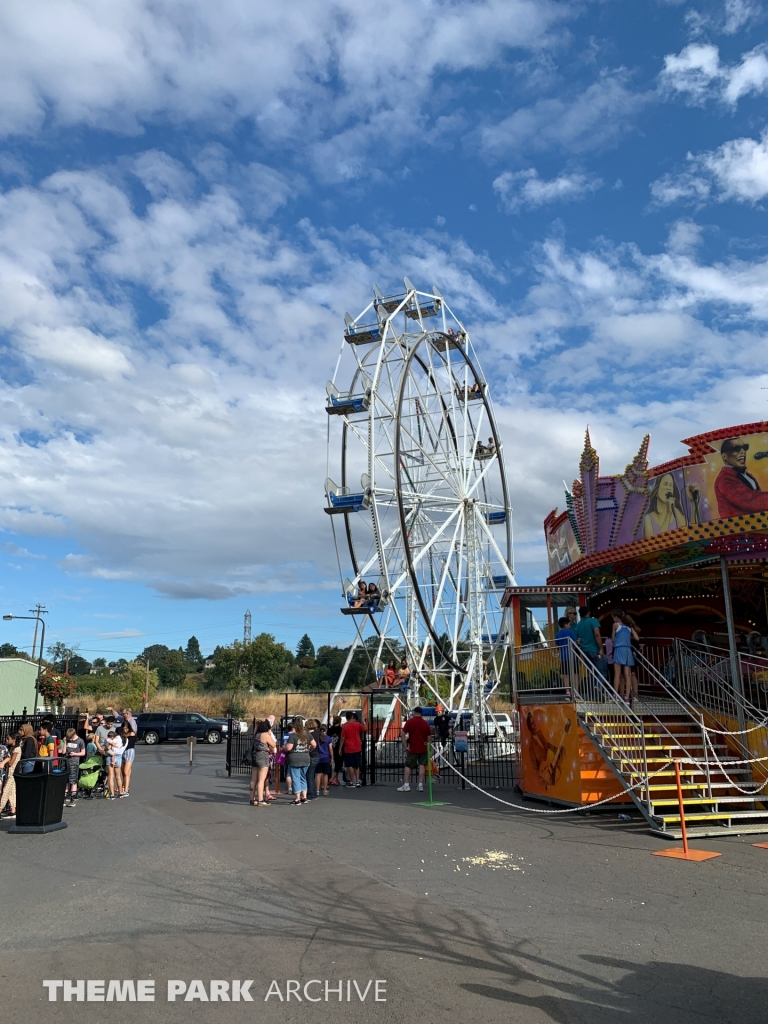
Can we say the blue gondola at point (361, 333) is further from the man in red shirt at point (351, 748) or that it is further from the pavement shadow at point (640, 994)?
the pavement shadow at point (640, 994)

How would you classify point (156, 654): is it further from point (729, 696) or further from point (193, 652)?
point (729, 696)

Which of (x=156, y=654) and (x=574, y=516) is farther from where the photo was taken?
(x=156, y=654)

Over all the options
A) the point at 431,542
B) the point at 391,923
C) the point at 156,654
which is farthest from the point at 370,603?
the point at 156,654

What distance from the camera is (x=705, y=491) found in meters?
12.5

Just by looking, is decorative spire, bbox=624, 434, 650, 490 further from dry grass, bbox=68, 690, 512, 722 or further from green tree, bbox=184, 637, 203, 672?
green tree, bbox=184, 637, 203, 672

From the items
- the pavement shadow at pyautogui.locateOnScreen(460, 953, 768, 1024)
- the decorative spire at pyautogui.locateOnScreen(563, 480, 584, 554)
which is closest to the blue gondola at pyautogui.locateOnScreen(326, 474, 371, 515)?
the decorative spire at pyautogui.locateOnScreen(563, 480, 584, 554)

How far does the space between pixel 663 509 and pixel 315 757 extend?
288 inches

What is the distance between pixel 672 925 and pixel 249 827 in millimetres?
6510

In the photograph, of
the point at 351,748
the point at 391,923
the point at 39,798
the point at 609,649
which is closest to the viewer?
the point at 391,923

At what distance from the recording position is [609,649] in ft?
47.8

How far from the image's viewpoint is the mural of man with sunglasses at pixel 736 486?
11.9 m

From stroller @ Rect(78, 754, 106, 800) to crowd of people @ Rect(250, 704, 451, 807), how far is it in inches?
119

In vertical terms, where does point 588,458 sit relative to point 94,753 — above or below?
above

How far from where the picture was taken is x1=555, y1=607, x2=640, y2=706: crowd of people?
13133 millimetres
